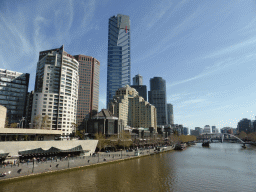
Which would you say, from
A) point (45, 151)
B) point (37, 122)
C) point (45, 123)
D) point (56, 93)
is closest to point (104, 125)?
point (45, 123)

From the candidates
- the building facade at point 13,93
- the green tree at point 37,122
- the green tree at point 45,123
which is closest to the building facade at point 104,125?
the green tree at point 45,123

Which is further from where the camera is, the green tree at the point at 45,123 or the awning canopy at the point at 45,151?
the green tree at the point at 45,123

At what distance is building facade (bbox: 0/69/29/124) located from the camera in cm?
13701

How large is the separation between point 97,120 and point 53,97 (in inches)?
1424

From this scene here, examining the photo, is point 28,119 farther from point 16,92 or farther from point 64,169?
point 64,169

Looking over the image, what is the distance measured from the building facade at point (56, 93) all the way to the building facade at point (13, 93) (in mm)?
24228

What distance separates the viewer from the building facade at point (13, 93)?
13701 centimetres

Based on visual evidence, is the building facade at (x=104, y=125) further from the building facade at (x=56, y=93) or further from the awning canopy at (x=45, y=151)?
the awning canopy at (x=45, y=151)

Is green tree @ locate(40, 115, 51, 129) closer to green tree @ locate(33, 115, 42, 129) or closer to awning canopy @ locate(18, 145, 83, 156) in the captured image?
green tree @ locate(33, 115, 42, 129)

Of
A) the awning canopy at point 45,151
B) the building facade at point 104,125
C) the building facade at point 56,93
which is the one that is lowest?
the awning canopy at point 45,151

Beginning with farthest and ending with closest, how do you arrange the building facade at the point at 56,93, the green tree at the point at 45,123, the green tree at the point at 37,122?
the building facade at the point at 56,93, the green tree at the point at 37,122, the green tree at the point at 45,123

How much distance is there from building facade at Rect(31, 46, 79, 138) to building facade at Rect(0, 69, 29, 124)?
24.2 meters

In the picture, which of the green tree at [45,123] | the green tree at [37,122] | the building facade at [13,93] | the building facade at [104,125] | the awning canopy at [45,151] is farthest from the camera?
Answer: the building facade at [13,93]

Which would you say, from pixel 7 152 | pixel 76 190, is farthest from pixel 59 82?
pixel 76 190
